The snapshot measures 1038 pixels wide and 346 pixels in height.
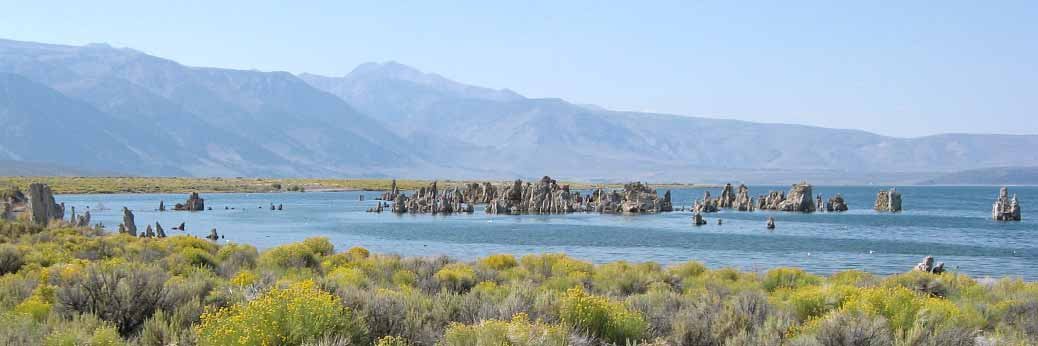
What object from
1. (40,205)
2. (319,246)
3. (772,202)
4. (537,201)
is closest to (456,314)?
(319,246)

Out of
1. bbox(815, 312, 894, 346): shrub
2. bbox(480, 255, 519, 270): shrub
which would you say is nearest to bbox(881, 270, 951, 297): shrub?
bbox(480, 255, 519, 270): shrub

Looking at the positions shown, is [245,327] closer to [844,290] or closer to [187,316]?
[187,316]

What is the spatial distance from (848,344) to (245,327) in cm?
719

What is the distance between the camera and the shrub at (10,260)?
21.2m

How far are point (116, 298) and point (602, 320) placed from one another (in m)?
7.27

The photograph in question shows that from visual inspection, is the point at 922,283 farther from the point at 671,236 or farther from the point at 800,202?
the point at 800,202

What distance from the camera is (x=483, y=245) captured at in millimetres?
55219

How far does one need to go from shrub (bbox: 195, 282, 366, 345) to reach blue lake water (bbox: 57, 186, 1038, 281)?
3240 centimetres

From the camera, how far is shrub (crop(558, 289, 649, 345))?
12.2 m

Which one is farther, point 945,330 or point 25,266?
point 25,266

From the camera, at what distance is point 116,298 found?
13.3 metres

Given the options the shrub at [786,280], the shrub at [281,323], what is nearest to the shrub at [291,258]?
the shrub at [786,280]

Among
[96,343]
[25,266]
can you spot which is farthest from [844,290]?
[25,266]

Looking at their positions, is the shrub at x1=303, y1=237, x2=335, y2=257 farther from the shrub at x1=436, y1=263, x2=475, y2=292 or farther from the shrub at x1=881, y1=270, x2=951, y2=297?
the shrub at x1=881, y1=270, x2=951, y2=297
